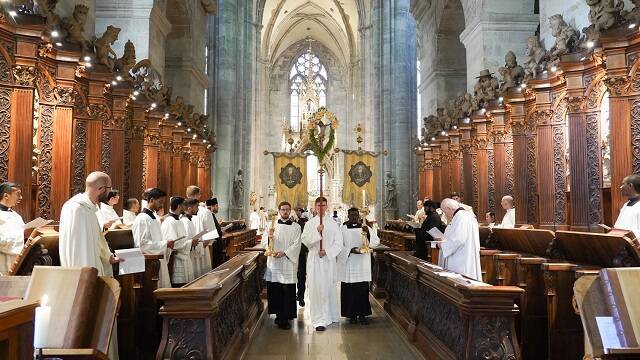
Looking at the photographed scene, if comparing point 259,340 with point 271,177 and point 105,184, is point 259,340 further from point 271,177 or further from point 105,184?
point 271,177

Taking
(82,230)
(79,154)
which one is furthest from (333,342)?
(79,154)

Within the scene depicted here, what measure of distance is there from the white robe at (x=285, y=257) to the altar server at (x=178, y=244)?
1376 mm

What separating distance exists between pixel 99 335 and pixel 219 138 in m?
21.2

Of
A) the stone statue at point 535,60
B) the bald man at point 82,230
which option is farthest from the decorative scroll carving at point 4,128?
the stone statue at point 535,60

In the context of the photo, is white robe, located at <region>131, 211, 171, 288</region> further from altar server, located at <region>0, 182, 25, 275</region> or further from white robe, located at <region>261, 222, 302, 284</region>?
white robe, located at <region>261, 222, 302, 284</region>

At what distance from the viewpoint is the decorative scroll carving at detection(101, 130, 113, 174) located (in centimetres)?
1048

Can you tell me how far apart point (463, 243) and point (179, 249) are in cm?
361

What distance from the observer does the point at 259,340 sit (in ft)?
24.8

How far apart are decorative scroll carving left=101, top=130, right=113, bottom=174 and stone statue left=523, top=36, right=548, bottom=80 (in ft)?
26.7

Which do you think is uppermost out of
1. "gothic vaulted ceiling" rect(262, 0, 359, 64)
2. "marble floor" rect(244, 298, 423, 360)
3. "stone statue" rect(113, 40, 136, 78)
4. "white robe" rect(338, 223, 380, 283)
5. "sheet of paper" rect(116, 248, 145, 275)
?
"gothic vaulted ceiling" rect(262, 0, 359, 64)

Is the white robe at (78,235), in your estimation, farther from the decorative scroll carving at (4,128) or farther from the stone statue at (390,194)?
the stone statue at (390,194)

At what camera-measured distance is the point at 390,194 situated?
993 inches

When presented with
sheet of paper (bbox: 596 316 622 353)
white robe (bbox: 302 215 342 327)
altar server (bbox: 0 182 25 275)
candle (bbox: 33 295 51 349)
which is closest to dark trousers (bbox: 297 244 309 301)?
white robe (bbox: 302 215 342 327)

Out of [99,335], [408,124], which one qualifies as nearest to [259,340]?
[99,335]
